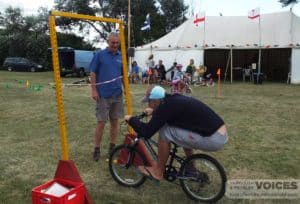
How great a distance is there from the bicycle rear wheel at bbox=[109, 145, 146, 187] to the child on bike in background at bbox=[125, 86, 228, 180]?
0.52 meters

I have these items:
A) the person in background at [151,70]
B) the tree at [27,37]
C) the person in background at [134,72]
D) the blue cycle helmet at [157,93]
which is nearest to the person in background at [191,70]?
the person in background at [151,70]

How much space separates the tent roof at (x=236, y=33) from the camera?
21812 mm

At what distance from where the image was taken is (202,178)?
4.45 m

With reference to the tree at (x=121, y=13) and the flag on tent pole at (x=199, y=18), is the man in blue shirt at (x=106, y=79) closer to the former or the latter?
the flag on tent pole at (x=199, y=18)

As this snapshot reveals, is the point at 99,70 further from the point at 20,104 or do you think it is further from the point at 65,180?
the point at 20,104

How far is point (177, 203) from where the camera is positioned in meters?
4.43

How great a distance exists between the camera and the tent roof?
21.8 metres

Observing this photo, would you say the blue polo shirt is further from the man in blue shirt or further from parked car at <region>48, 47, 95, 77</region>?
parked car at <region>48, 47, 95, 77</region>

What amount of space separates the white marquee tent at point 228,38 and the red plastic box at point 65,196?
1870cm

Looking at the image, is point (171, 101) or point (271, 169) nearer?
point (171, 101)

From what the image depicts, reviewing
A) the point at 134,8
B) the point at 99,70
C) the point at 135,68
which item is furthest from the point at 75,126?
the point at 134,8

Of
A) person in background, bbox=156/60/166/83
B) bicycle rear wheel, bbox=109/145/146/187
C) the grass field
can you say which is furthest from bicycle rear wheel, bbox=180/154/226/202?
person in background, bbox=156/60/166/83

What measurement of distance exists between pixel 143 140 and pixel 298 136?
12.8 feet

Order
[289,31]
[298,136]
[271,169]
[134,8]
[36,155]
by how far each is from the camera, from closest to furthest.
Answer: [271,169], [36,155], [298,136], [289,31], [134,8]
